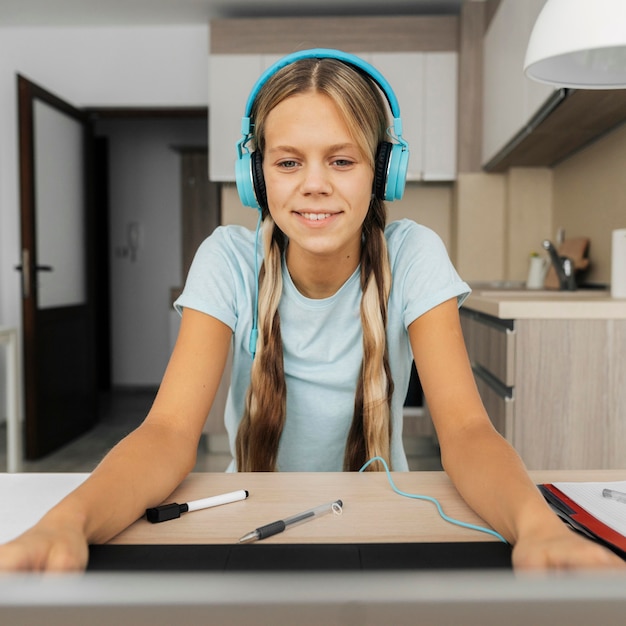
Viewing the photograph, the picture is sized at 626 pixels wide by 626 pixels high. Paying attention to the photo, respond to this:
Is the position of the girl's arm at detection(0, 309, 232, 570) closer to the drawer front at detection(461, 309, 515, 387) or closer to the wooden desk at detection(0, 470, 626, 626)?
the wooden desk at detection(0, 470, 626, 626)

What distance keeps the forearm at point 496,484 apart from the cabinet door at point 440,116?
3.01 meters

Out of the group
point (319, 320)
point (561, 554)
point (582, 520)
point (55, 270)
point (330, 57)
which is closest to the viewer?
point (561, 554)

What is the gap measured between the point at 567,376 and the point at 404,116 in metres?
2.14

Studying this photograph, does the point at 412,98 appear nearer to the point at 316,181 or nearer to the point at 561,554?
the point at 316,181

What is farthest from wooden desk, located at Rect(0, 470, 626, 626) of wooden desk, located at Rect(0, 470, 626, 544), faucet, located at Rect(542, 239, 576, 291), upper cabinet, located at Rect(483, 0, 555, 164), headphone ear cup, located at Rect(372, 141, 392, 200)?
faucet, located at Rect(542, 239, 576, 291)

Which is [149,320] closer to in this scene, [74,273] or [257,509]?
[74,273]

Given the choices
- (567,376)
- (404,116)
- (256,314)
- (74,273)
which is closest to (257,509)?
(256,314)

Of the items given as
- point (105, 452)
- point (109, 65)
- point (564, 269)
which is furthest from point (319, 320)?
point (109, 65)

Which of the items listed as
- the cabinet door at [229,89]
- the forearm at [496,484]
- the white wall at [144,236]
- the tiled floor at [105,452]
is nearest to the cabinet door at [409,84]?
the cabinet door at [229,89]

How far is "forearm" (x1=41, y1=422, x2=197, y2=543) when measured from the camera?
0.59m

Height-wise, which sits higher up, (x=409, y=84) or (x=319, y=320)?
(x=409, y=84)

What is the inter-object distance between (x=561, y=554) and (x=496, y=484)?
165 millimetres

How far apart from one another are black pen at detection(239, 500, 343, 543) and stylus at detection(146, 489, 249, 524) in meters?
0.08

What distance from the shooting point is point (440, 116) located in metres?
3.58
